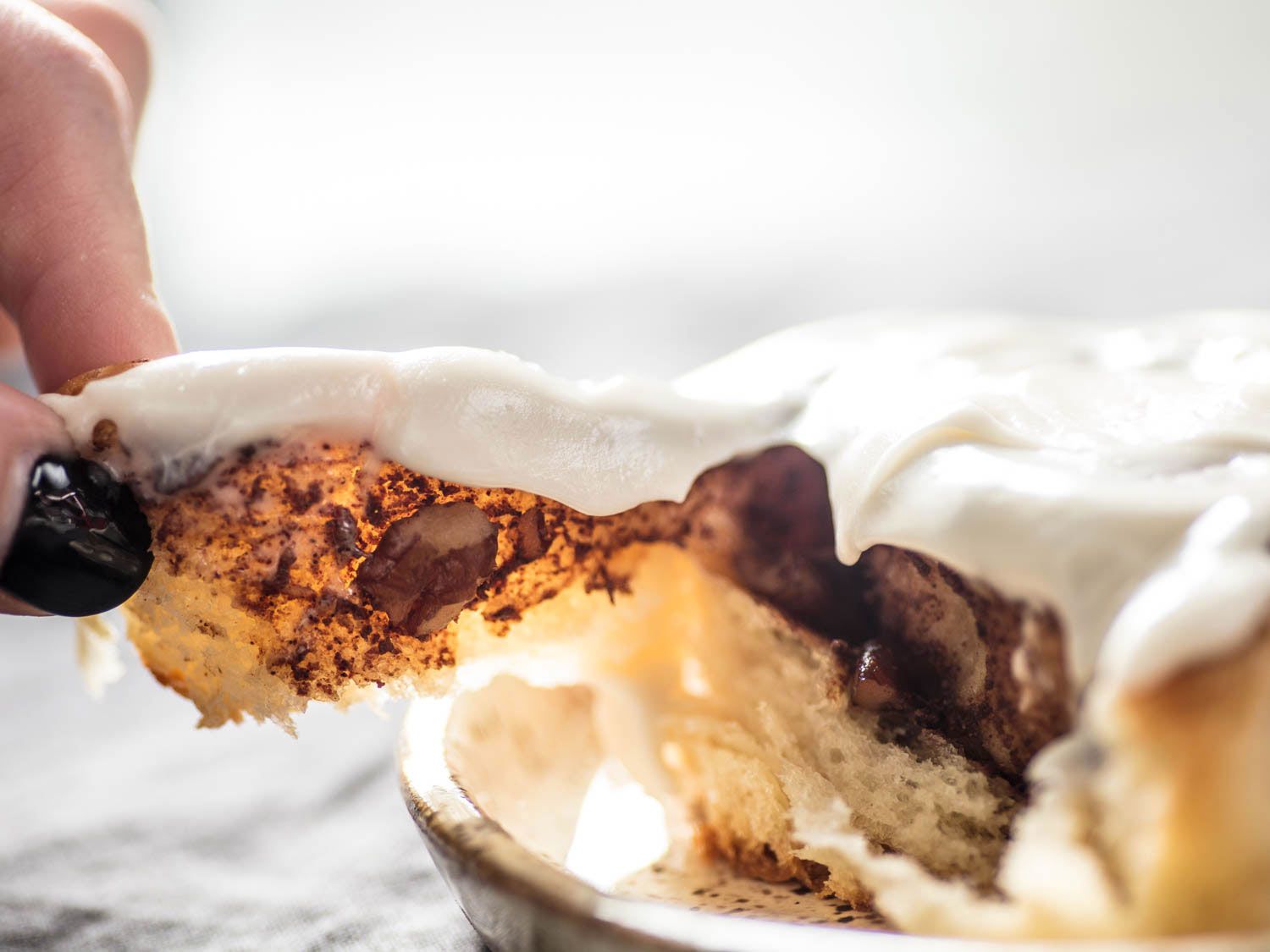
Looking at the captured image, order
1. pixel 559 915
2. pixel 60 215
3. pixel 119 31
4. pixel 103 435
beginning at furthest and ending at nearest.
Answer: pixel 119 31 → pixel 60 215 → pixel 103 435 → pixel 559 915

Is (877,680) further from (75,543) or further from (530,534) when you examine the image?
(75,543)

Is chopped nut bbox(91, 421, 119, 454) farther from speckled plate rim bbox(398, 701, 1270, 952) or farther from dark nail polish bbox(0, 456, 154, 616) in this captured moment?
speckled plate rim bbox(398, 701, 1270, 952)

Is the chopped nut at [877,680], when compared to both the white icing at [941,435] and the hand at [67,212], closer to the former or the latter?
the white icing at [941,435]

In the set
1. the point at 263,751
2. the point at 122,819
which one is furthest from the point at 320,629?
the point at 263,751

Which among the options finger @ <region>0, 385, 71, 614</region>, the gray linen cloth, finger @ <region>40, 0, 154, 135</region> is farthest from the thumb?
finger @ <region>40, 0, 154, 135</region>

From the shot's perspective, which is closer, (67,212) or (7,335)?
(67,212)

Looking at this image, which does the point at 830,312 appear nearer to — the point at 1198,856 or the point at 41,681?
the point at 41,681

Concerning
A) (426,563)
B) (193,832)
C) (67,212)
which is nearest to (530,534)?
(426,563)
